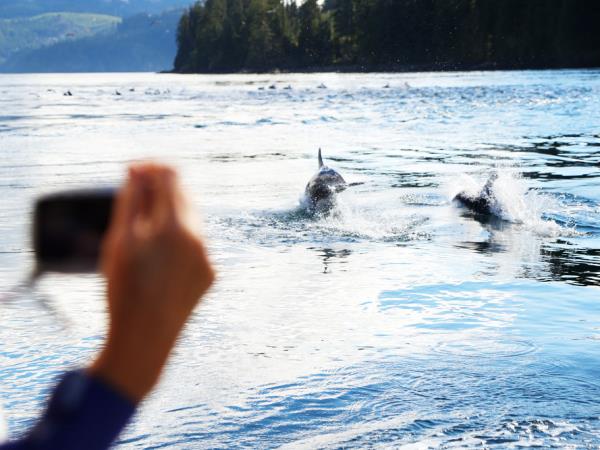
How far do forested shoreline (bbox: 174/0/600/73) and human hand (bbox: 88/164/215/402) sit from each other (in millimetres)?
88351

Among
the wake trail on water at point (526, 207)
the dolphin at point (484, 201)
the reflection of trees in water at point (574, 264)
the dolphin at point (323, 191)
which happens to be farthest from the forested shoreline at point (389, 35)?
the reflection of trees in water at point (574, 264)

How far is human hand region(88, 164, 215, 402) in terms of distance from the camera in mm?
854

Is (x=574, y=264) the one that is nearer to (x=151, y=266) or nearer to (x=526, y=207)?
(x=526, y=207)

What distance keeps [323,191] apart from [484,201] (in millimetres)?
2155

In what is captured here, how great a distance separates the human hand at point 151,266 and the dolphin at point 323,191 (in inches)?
430

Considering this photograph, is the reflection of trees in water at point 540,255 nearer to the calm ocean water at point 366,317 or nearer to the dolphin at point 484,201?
the calm ocean water at point 366,317

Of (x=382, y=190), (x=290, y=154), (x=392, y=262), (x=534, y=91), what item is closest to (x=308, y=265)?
(x=392, y=262)

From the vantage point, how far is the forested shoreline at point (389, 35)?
92.5 m

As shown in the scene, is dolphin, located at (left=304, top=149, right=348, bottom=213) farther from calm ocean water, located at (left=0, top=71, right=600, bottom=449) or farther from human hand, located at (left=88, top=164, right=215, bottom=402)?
human hand, located at (left=88, top=164, right=215, bottom=402)

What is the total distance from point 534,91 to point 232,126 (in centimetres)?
1956

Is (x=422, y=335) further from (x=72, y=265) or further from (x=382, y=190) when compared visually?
(x=382, y=190)

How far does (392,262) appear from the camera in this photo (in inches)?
337

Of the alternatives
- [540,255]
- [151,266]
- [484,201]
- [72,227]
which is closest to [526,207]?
[484,201]

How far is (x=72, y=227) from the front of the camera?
1.06 meters
